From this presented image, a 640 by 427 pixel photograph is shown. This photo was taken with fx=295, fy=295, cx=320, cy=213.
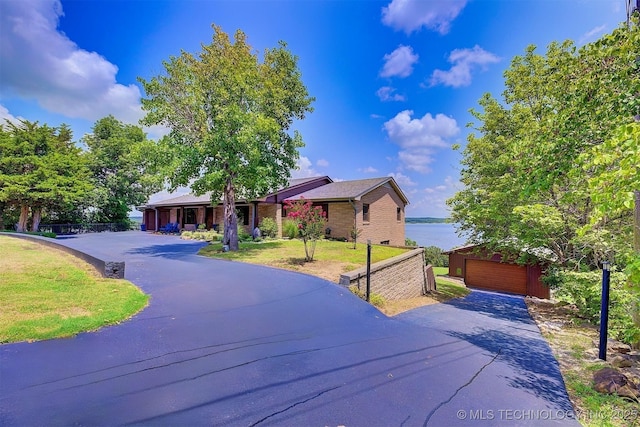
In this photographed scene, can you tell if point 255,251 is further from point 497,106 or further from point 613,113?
point 497,106

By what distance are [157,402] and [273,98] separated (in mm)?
15650

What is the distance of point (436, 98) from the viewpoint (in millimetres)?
19125

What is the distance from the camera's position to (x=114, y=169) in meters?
32.1

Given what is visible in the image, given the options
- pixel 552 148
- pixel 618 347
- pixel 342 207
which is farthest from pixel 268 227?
pixel 618 347

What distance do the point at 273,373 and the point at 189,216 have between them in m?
28.1

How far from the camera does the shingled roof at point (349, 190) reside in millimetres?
20266

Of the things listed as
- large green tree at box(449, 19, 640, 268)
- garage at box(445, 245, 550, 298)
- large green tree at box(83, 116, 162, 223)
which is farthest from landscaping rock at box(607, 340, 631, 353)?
large green tree at box(83, 116, 162, 223)

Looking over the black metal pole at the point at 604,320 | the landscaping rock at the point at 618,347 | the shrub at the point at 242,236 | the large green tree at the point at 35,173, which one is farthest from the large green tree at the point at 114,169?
the landscaping rock at the point at 618,347

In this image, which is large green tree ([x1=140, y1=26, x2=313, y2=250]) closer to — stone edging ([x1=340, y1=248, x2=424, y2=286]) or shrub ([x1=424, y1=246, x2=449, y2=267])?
stone edging ([x1=340, y1=248, x2=424, y2=286])

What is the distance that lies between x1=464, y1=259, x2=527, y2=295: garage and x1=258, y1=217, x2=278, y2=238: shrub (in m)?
14.8

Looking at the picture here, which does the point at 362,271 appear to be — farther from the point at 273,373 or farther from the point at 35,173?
the point at 35,173

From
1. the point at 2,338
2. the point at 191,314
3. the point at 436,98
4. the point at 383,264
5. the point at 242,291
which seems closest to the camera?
the point at 2,338

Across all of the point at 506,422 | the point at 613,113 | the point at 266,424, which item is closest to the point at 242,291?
the point at 266,424

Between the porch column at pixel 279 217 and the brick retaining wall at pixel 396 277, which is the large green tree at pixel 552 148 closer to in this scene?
the brick retaining wall at pixel 396 277
